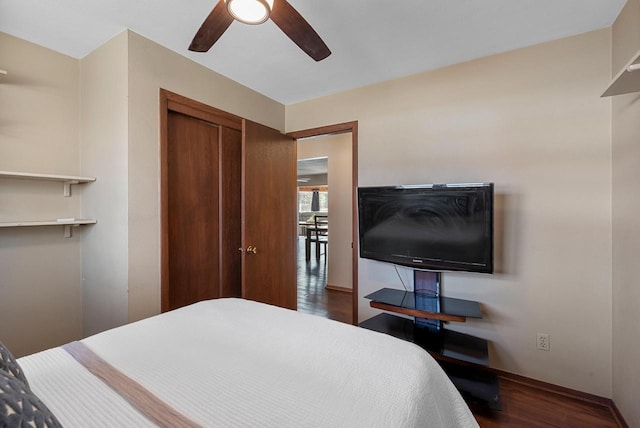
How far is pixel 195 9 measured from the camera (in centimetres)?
168

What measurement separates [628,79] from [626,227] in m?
0.89

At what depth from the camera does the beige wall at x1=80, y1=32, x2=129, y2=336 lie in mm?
1864

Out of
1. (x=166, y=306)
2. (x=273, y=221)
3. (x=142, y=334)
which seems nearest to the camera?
(x=142, y=334)

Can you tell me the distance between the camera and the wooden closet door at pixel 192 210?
219cm

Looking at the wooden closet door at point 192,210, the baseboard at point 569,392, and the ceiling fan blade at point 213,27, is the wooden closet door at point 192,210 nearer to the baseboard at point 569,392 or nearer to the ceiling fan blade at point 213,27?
the ceiling fan blade at point 213,27

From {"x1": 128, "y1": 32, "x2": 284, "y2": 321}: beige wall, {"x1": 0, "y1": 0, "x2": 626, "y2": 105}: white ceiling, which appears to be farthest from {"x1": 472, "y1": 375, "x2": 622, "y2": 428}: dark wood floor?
{"x1": 0, "y1": 0, "x2": 626, "y2": 105}: white ceiling

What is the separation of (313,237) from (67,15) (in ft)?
19.7

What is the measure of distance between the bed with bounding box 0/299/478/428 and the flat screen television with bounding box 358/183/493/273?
3.63ft

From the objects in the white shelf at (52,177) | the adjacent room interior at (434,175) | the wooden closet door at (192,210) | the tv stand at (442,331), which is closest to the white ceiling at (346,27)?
the adjacent room interior at (434,175)

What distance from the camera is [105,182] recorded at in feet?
6.51

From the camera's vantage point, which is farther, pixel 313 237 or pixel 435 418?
pixel 313 237

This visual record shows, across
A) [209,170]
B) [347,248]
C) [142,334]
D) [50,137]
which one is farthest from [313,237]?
[142,334]

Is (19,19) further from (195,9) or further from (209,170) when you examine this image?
(209,170)

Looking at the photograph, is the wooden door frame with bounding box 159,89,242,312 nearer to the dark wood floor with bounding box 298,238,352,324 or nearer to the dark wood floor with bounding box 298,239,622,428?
the dark wood floor with bounding box 298,238,352,324
